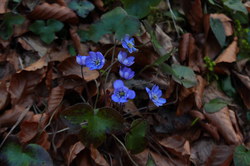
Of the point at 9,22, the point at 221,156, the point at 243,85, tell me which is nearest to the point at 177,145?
the point at 221,156

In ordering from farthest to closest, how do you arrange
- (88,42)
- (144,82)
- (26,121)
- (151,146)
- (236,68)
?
(236,68) → (88,42) → (144,82) → (151,146) → (26,121)

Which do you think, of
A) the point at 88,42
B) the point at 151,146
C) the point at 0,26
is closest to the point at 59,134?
the point at 151,146

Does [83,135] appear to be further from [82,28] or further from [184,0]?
[184,0]

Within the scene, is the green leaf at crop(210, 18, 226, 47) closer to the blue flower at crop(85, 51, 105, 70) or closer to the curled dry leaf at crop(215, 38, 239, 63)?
the curled dry leaf at crop(215, 38, 239, 63)

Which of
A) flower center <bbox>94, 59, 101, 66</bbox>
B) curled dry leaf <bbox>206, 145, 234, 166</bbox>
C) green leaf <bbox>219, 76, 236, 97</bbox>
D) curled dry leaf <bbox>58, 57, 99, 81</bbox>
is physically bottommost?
curled dry leaf <bbox>206, 145, 234, 166</bbox>

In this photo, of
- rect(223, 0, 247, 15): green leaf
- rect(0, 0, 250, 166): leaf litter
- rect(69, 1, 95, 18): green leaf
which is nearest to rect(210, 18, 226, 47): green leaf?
rect(0, 0, 250, 166): leaf litter

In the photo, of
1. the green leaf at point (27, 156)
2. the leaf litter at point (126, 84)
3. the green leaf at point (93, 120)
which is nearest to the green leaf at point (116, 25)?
the leaf litter at point (126, 84)

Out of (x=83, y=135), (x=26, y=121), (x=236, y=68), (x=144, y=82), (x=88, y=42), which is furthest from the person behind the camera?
(x=236, y=68)
